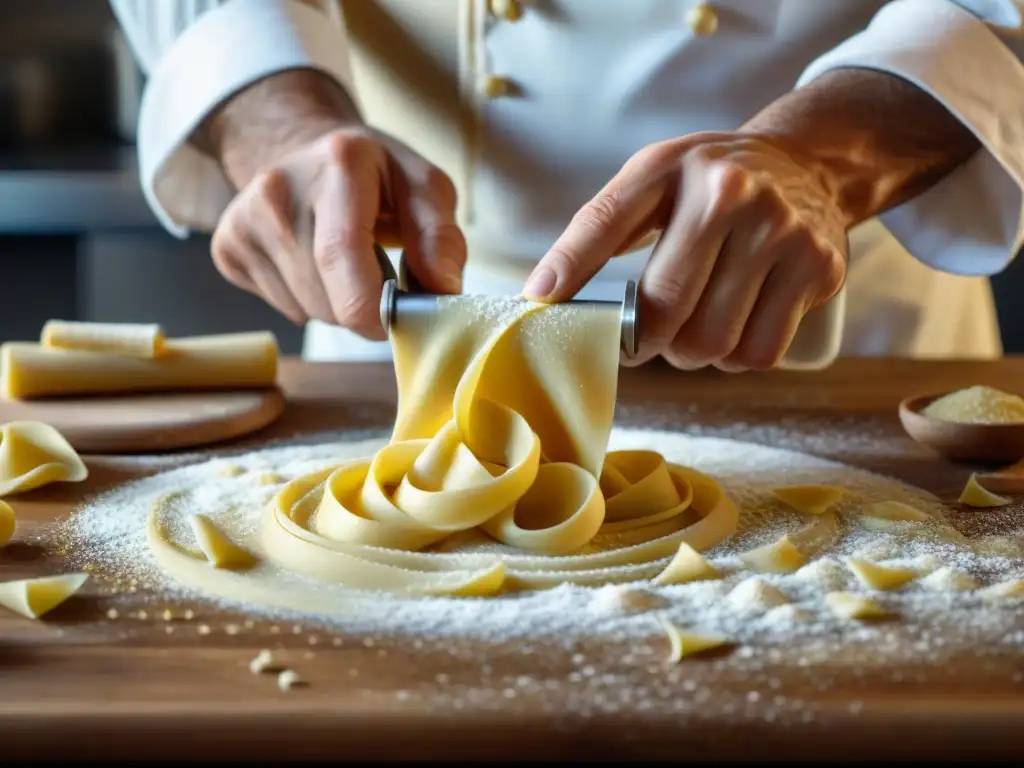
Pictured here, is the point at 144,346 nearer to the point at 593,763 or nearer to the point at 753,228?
the point at 753,228

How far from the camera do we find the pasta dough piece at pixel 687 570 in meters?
1.05

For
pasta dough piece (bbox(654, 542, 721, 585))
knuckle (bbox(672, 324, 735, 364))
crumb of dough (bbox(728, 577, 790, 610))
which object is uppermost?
knuckle (bbox(672, 324, 735, 364))

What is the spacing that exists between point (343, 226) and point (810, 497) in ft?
1.90

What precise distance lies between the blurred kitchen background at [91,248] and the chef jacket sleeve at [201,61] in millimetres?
1182

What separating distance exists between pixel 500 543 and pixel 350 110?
75cm

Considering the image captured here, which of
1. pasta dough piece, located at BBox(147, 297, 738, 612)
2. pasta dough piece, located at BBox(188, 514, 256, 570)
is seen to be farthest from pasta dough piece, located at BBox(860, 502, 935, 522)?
pasta dough piece, located at BBox(188, 514, 256, 570)

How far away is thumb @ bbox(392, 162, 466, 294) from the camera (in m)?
1.33

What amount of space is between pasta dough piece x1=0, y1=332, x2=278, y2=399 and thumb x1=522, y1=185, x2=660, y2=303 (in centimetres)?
62

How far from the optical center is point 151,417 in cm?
155

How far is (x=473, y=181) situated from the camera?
188 cm

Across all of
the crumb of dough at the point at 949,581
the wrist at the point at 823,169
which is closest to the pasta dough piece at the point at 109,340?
the wrist at the point at 823,169

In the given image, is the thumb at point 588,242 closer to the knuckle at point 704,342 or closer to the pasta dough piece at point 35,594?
the knuckle at point 704,342

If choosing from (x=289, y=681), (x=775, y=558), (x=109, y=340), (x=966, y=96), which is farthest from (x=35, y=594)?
(x=966, y=96)

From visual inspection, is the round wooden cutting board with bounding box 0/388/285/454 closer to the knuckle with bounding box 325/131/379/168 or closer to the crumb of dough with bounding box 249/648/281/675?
the knuckle with bounding box 325/131/379/168
